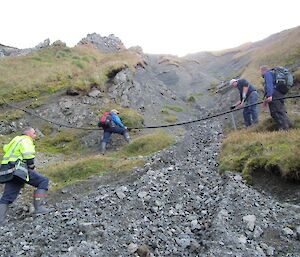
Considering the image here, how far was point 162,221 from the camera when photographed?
10469 millimetres

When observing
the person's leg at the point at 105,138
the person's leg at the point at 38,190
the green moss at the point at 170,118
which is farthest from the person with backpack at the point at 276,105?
the green moss at the point at 170,118

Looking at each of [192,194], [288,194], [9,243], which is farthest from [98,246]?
[288,194]

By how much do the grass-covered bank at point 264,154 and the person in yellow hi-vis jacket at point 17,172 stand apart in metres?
6.26

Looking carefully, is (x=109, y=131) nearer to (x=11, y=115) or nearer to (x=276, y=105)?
(x=276, y=105)

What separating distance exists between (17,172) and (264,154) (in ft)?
25.4

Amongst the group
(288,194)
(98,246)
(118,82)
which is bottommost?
(288,194)

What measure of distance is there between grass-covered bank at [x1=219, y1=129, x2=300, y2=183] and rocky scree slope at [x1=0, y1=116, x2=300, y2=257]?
2.11ft

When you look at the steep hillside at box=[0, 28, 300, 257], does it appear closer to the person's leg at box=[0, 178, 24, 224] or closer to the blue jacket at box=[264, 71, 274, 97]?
the person's leg at box=[0, 178, 24, 224]

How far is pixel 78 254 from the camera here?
342 inches

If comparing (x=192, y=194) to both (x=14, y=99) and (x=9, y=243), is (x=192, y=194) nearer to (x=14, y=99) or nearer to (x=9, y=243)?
(x=9, y=243)

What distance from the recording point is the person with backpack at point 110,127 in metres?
21.6

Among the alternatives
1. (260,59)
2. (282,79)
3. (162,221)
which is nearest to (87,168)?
(162,221)

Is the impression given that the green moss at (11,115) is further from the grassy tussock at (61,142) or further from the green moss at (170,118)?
the green moss at (170,118)

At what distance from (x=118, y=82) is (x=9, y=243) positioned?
78.8ft
